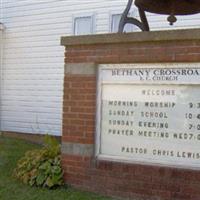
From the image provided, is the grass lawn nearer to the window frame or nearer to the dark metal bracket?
the dark metal bracket

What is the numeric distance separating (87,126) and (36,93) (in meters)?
7.16

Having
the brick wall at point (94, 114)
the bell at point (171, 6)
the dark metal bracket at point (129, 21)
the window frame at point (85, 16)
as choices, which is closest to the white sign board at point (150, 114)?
the brick wall at point (94, 114)

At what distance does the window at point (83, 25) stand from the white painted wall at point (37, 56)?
0.40ft

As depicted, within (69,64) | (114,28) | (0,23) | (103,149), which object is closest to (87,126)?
(103,149)

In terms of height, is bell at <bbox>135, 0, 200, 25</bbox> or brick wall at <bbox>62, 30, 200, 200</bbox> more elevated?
bell at <bbox>135, 0, 200, 25</bbox>

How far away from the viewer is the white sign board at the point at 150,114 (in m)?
5.71

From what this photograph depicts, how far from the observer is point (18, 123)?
539 inches

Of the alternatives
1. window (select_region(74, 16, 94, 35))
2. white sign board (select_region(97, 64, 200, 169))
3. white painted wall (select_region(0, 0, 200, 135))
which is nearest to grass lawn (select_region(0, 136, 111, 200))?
white sign board (select_region(97, 64, 200, 169))

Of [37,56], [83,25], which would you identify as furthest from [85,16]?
[37,56]

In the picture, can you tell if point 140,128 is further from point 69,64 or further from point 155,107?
point 69,64

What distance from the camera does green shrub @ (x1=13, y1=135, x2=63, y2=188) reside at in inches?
258

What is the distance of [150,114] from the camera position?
19.5ft

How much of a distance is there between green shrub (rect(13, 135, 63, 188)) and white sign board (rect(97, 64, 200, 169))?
0.70 m

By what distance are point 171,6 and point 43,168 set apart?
8.70 feet
